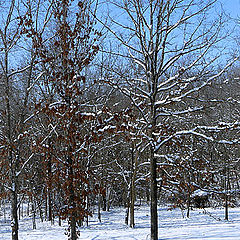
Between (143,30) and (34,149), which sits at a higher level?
(143,30)

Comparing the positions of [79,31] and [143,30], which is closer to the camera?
[79,31]

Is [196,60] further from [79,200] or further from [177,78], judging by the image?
[79,200]

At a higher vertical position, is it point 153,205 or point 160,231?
point 153,205

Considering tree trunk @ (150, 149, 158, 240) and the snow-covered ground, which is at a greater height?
tree trunk @ (150, 149, 158, 240)

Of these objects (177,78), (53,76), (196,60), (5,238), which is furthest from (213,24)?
(5,238)

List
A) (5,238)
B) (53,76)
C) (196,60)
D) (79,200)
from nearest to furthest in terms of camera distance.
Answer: (79,200) < (53,76) < (196,60) < (5,238)

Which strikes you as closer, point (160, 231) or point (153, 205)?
point (153, 205)

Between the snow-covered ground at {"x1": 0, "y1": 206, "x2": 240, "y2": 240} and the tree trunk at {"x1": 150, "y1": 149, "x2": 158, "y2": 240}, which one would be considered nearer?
the tree trunk at {"x1": 150, "y1": 149, "x2": 158, "y2": 240}

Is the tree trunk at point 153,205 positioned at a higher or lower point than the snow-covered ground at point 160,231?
higher

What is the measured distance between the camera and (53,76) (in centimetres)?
690

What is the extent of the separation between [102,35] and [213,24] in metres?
2.73

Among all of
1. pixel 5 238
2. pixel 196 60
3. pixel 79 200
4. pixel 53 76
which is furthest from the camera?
pixel 5 238

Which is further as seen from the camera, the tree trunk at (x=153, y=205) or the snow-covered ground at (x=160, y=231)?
the snow-covered ground at (x=160, y=231)

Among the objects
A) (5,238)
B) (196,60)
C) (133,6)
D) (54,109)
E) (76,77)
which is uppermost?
(133,6)
